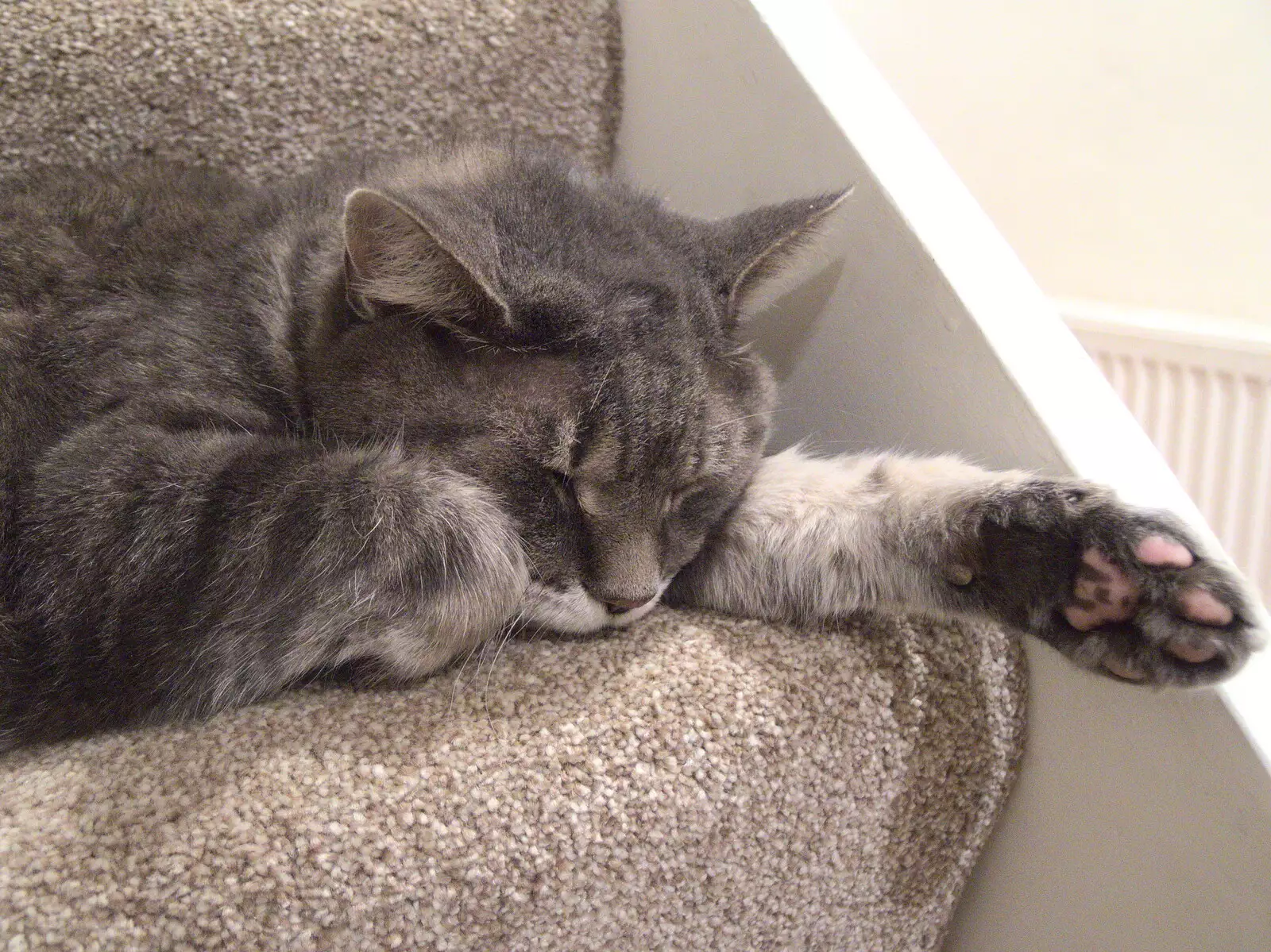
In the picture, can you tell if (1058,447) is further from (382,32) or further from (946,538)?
(382,32)

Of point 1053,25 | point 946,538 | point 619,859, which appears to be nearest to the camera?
point 619,859

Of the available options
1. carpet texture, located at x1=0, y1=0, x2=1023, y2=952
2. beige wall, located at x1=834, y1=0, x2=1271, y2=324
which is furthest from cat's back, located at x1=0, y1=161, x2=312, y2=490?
beige wall, located at x1=834, y1=0, x2=1271, y2=324

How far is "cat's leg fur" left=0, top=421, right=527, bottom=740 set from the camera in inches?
28.7

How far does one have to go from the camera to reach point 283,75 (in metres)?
1.26

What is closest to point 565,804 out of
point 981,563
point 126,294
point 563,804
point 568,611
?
point 563,804

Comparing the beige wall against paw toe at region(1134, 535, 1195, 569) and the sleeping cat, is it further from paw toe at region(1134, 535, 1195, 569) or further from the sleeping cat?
paw toe at region(1134, 535, 1195, 569)

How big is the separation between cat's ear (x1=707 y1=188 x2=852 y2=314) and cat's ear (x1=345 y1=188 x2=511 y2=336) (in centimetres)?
31

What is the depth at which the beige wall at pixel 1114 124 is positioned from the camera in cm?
168

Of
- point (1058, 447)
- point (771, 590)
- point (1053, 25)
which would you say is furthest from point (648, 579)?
point (1053, 25)

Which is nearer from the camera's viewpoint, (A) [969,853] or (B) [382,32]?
(A) [969,853]

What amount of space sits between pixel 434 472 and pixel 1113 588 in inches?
23.1

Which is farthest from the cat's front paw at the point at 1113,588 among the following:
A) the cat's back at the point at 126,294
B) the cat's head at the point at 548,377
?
the cat's back at the point at 126,294

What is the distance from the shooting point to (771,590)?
957mm

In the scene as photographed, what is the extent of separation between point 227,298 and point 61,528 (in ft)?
1.01
